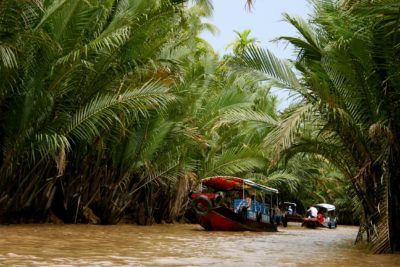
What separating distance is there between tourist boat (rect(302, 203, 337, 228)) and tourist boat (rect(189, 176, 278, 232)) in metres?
5.91

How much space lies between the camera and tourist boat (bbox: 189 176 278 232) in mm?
15875

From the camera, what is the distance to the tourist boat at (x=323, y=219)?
24844mm

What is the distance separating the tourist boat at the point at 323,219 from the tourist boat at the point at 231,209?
233 inches

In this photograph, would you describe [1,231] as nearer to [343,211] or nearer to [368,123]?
[368,123]

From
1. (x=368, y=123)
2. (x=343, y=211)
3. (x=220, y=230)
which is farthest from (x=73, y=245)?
(x=343, y=211)

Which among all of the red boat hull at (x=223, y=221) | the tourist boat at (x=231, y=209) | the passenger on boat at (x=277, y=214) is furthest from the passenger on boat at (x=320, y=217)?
the red boat hull at (x=223, y=221)

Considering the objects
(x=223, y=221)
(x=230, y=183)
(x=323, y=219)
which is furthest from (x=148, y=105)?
(x=323, y=219)

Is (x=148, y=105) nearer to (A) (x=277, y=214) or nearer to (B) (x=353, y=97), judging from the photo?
(B) (x=353, y=97)

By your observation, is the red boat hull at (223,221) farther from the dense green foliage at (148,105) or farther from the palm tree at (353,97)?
the palm tree at (353,97)

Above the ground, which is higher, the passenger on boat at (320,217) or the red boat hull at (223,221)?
the passenger on boat at (320,217)

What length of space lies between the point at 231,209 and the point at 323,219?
1175 centimetres

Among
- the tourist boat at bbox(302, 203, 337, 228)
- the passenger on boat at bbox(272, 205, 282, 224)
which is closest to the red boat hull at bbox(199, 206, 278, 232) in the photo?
the passenger on boat at bbox(272, 205, 282, 224)

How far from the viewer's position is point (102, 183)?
1432 centimetres

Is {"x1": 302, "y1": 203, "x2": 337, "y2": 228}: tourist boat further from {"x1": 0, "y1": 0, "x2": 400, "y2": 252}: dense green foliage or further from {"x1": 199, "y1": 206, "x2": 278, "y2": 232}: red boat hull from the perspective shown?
{"x1": 0, "y1": 0, "x2": 400, "y2": 252}: dense green foliage
